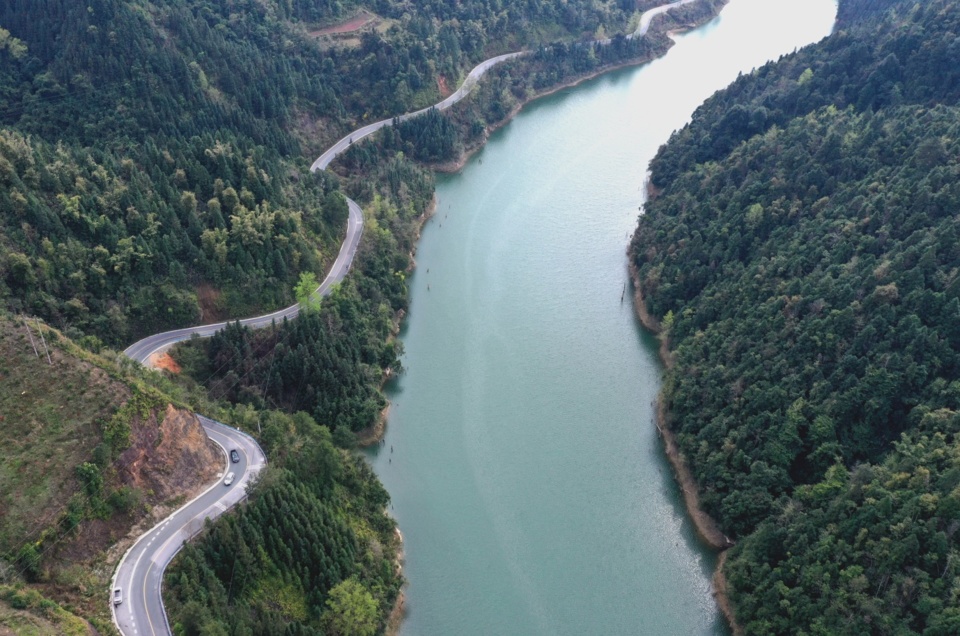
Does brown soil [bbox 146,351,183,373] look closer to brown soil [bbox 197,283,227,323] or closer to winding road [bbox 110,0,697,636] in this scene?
winding road [bbox 110,0,697,636]

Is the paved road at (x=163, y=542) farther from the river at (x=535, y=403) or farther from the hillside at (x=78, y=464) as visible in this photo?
the river at (x=535, y=403)

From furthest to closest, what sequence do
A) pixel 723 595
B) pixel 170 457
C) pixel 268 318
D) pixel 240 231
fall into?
pixel 240 231 < pixel 268 318 < pixel 723 595 < pixel 170 457

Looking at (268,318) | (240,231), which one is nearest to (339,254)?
(240,231)

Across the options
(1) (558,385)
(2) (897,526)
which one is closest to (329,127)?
(1) (558,385)

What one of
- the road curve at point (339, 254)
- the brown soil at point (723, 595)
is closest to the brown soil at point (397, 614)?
the brown soil at point (723, 595)

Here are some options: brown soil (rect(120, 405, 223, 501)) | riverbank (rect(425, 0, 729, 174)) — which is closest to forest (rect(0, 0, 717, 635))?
riverbank (rect(425, 0, 729, 174))

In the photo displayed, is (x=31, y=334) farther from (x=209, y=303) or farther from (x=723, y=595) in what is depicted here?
(x=723, y=595)
